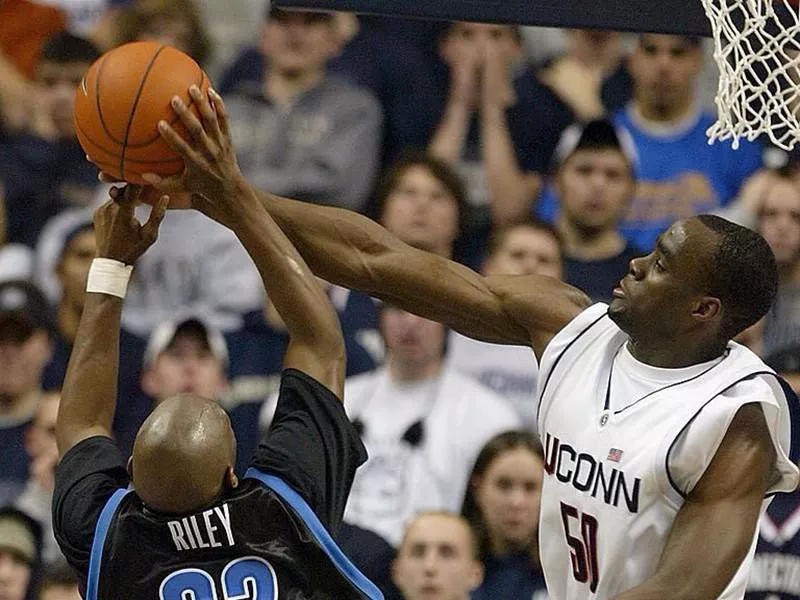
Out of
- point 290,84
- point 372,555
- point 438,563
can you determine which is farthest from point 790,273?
point 290,84

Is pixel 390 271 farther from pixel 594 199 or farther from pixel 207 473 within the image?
pixel 594 199

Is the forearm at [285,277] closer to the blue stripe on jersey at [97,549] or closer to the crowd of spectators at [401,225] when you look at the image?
the blue stripe on jersey at [97,549]

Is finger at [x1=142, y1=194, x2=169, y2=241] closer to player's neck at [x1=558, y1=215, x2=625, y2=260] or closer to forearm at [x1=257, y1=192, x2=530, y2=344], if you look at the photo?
forearm at [x1=257, y1=192, x2=530, y2=344]

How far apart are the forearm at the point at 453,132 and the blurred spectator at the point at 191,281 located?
940 millimetres

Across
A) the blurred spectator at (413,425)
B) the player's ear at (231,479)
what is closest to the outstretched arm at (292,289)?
the player's ear at (231,479)

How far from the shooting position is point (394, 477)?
6246mm

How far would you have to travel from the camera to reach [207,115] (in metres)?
3.64

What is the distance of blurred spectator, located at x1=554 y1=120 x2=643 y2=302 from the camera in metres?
6.62

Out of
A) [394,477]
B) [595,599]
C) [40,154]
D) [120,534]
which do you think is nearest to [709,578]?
[595,599]

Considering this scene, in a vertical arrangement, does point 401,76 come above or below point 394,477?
above

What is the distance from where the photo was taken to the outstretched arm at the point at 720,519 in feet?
11.6

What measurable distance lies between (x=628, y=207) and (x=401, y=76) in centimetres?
115

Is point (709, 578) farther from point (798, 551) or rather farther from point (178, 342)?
point (178, 342)

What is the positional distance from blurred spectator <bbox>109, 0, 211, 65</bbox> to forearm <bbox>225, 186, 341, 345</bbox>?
371 centimetres
